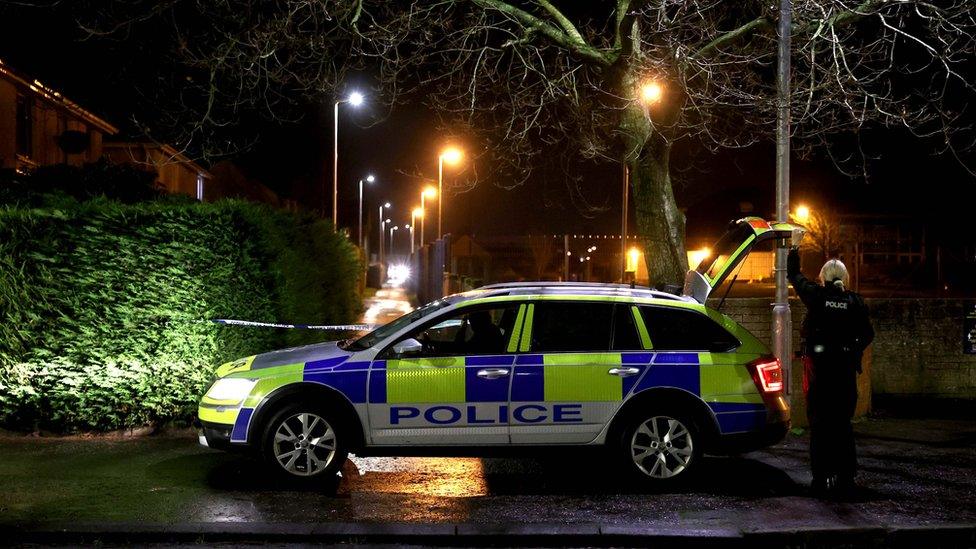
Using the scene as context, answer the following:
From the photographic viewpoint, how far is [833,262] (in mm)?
7062

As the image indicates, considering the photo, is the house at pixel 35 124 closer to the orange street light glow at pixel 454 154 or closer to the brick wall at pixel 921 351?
the orange street light glow at pixel 454 154

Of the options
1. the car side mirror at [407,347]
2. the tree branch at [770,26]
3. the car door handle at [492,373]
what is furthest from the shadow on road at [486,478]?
the tree branch at [770,26]

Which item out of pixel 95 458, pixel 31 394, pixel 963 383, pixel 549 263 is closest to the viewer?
pixel 95 458

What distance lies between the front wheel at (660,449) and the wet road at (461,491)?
17cm

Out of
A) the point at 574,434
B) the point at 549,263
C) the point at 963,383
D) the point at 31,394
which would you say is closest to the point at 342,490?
the point at 574,434

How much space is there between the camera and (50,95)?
72.8 feet

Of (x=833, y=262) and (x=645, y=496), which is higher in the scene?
(x=833, y=262)

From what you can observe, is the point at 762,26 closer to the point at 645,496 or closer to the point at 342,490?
the point at 645,496

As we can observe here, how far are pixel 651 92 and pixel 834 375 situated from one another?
8387mm

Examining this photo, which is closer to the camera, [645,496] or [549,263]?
[645,496]

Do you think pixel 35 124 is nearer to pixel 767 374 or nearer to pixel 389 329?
pixel 389 329

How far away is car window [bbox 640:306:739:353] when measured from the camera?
7242 mm

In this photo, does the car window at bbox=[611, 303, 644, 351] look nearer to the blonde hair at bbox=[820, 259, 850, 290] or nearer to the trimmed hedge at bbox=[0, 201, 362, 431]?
the blonde hair at bbox=[820, 259, 850, 290]

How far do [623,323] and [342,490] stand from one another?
2522 millimetres
